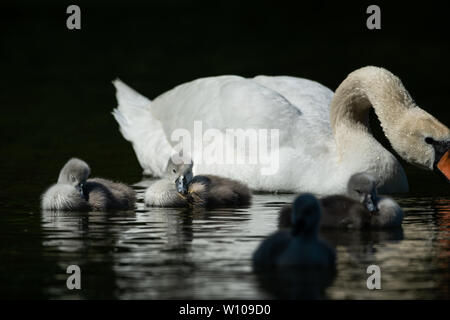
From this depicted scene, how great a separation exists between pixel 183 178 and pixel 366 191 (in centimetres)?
233

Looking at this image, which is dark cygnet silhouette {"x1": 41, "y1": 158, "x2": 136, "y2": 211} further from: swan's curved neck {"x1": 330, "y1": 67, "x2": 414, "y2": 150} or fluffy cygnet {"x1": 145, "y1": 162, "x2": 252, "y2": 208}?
swan's curved neck {"x1": 330, "y1": 67, "x2": 414, "y2": 150}

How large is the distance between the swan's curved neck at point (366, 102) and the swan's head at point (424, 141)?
0.63 ft

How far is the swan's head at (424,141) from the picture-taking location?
43.0 ft

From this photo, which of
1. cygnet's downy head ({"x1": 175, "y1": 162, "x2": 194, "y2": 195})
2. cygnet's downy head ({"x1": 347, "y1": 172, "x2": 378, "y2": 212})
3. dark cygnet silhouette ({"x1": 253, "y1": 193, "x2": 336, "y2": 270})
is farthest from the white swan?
dark cygnet silhouette ({"x1": 253, "y1": 193, "x2": 336, "y2": 270})

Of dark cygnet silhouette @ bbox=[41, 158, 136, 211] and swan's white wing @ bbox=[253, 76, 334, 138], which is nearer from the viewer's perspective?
dark cygnet silhouette @ bbox=[41, 158, 136, 211]

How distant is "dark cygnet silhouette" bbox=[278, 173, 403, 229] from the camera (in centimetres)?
1090

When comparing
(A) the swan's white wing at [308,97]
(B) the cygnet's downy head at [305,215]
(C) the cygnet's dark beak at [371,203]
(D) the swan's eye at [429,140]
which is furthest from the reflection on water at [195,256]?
(A) the swan's white wing at [308,97]

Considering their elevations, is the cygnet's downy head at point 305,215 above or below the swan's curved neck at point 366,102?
below

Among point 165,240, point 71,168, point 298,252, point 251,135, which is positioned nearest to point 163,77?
point 251,135

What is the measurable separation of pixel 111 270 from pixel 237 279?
3.43 ft

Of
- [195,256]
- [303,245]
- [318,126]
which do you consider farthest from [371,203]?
[318,126]

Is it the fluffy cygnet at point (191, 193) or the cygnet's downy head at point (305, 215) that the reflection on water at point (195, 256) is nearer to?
the fluffy cygnet at point (191, 193)

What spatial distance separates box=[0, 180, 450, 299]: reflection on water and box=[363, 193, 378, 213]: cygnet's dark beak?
9.3 inches
